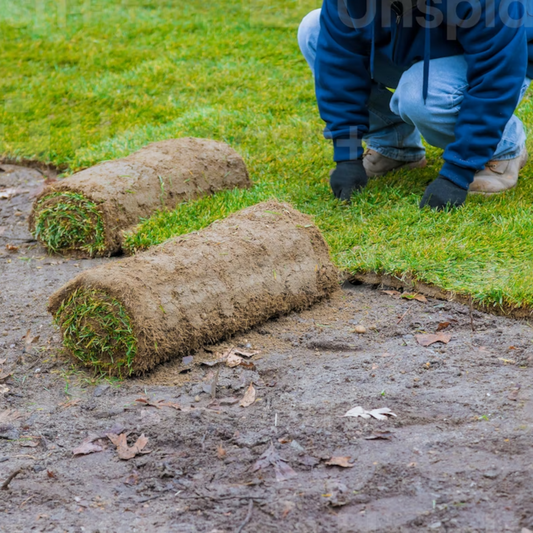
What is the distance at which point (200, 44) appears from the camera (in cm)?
721

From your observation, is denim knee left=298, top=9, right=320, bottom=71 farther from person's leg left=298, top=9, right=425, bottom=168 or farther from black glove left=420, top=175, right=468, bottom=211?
black glove left=420, top=175, right=468, bottom=211

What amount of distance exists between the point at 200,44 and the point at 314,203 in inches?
144

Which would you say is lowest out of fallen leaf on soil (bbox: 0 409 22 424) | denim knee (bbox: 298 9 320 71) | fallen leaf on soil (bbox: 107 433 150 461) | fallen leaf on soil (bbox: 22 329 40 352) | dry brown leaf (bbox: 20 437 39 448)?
fallen leaf on soil (bbox: 22 329 40 352)

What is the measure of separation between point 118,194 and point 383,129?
1.66 metres

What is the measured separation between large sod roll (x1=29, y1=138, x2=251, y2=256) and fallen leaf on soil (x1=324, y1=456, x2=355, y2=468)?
2.16m

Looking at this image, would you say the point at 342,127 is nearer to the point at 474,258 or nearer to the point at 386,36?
the point at 386,36

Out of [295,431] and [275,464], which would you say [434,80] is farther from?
[275,464]

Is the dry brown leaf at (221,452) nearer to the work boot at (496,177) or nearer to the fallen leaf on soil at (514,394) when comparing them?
the fallen leaf on soil at (514,394)

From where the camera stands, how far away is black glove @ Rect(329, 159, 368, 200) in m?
4.13

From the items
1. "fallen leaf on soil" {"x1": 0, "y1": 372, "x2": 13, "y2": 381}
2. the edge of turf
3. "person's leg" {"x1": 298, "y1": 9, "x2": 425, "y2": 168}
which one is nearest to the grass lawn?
the edge of turf

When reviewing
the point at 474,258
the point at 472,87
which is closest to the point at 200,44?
the point at 472,87

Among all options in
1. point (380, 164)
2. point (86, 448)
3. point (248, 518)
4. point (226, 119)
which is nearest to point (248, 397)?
point (86, 448)

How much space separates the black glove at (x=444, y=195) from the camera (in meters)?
3.84

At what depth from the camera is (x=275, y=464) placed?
7.04 feet
